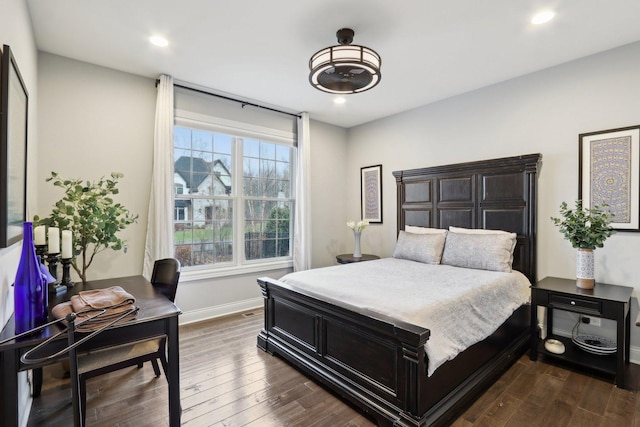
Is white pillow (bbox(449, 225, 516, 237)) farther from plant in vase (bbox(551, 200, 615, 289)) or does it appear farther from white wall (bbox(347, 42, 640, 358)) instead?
plant in vase (bbox(551, 200, 615, 289))

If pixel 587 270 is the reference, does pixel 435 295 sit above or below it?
below

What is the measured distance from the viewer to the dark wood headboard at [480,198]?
A: 127 inches

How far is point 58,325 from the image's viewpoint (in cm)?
144

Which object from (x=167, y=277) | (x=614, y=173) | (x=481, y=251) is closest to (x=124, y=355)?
(x=167, y=277)

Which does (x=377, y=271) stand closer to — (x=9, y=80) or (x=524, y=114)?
(x=524, y=114)

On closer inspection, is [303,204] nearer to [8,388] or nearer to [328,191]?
[328,191]

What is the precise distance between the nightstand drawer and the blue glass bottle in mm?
3461

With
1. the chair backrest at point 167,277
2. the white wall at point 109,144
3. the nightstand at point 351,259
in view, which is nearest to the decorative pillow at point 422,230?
the nightstand at point 351,259

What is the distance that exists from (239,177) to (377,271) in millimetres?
2198

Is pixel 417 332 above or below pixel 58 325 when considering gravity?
below

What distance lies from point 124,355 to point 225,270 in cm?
214

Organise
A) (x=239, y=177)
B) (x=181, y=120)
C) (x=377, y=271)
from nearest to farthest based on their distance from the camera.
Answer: (x=377, y=271) < (x=181, y=120) < (x=239, y=177)

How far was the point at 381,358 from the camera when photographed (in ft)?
6.52

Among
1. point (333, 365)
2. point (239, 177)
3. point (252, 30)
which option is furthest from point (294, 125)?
point (333, 365)
